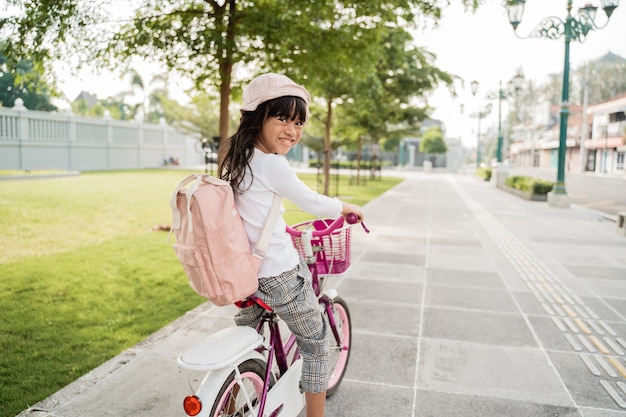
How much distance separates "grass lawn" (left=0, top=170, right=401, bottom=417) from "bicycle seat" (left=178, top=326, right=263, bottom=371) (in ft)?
5.53

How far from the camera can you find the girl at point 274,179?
87.7 inches

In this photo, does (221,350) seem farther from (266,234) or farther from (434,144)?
(434,144)

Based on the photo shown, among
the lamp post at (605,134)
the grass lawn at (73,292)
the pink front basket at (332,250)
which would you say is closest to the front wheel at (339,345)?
the pink front basket at (332,250)

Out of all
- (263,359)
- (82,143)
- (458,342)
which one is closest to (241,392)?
(263,359)

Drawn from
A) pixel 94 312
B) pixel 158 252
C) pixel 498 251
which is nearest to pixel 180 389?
pixel 94 312

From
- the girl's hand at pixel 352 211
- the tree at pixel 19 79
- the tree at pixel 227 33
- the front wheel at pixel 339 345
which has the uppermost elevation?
the tree at pixel 227 33

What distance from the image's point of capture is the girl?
2227 mm

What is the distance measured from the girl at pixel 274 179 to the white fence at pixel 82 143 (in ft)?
27.1

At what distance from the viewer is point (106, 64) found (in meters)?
7.42

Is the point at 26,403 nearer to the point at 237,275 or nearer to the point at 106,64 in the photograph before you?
the point at 237,275

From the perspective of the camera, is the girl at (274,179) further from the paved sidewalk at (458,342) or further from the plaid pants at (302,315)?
the paved sidewalk at (458,342)

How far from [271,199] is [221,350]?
0.67 metres

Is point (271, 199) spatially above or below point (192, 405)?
above

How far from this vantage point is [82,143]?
22766mm
